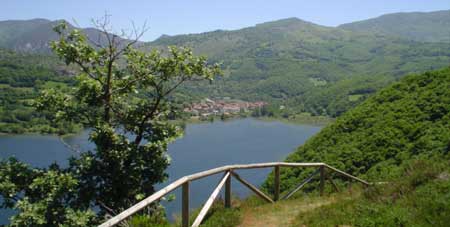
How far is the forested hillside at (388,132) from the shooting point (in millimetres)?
18969

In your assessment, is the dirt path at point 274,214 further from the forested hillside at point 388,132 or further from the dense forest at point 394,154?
the forested hillside at point 388,132

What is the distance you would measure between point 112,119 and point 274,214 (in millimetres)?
A: 4764

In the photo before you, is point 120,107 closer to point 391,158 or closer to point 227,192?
point 227,192

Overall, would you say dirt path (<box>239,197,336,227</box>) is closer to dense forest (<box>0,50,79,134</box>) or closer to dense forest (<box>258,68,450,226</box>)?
dense forest (<box>258,68,450,226</box>)

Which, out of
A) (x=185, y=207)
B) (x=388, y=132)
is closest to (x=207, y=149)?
(x=388, y=132)

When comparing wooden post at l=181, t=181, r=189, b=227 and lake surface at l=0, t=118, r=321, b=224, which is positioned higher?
wooden post at l=181, t=181, r=189, b=227

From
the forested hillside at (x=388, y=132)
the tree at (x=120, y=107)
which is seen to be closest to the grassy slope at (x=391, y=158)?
the forested hillside at (x=388, y=132)

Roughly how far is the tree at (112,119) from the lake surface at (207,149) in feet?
138

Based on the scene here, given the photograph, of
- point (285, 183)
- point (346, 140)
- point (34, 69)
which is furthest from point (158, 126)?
point (34, 69)

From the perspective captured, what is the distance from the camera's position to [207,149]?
99.3 metres

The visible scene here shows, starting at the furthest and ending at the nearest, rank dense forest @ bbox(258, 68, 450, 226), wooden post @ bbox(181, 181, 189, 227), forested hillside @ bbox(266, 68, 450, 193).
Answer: forested hillside @ bbox(266, 68, 450, 193)
dense forest @ bbox(258, 68, 450, 226)
wooden post @ bbox(181, 181, 189, 227)

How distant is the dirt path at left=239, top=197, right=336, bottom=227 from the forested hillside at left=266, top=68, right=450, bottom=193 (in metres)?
9.21

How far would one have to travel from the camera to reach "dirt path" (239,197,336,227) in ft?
22.3

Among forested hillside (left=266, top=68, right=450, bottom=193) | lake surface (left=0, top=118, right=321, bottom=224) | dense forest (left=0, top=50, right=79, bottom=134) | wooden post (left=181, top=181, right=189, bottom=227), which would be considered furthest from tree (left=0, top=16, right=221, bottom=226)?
dense forest (left=0, top=50, right=79, bottom=134)
